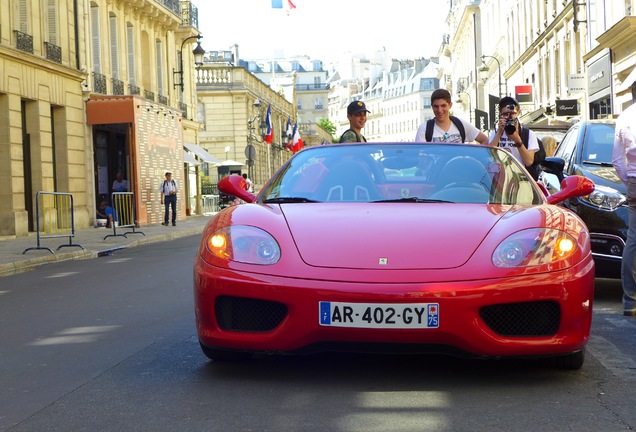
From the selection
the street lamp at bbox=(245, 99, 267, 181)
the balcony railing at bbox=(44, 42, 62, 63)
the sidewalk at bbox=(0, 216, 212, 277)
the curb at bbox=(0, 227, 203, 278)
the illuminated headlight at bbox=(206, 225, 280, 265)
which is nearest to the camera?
the illuminated headlight at bbox=(206, 225, 280, 265)

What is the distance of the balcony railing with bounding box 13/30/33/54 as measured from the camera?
26188mm

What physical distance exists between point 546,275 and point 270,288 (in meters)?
1.29

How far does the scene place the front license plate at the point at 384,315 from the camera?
4.73m

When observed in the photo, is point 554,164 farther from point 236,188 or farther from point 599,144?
point 236,188

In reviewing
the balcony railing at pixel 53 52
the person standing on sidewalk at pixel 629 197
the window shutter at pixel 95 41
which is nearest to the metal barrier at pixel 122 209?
the balcony railing at pixel 53 52

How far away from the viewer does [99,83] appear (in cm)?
3347

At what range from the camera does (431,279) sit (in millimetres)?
4809

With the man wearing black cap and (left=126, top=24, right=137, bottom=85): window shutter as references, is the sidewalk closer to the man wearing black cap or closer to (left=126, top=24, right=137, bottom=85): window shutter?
the man wearing black cap

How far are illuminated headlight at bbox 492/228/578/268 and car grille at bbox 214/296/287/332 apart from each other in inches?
41.9

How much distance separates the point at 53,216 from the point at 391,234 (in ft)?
47.8

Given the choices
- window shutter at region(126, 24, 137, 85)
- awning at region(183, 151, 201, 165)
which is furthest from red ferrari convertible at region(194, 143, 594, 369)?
awning at region(183, 151, 201, 165)

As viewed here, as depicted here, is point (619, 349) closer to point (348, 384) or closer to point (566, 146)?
point (348, 384)

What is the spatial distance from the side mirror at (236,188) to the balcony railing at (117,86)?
29549 millimetres

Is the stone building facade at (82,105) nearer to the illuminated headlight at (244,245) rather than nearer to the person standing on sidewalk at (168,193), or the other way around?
the person standing on sidewalk at (168,193)
